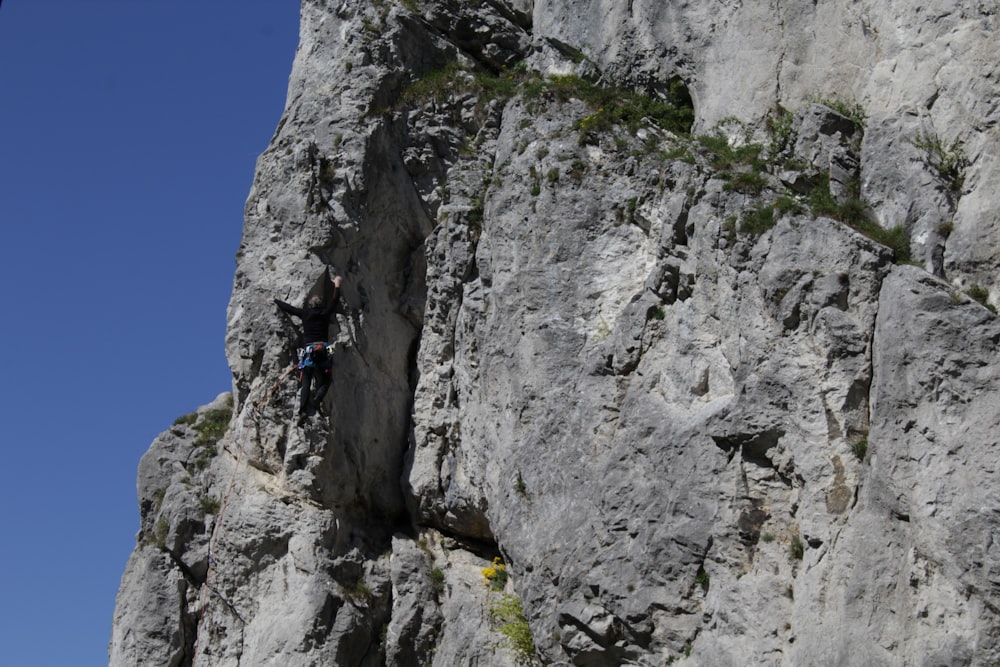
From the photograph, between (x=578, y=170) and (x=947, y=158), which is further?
(x=578, y=170)

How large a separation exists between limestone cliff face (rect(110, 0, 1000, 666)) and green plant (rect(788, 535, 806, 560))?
6.2 inches

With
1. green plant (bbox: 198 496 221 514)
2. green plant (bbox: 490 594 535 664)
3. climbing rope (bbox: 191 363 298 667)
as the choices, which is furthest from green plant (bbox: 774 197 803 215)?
green plant (bbox: 198 496 221 514)

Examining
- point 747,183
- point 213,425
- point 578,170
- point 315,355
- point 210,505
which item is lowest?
point 210,505

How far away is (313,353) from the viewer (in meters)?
19.5

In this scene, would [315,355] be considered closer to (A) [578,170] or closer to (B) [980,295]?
(A) [578,170]

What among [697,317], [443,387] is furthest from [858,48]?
[443,387]

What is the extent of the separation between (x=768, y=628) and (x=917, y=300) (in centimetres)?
423

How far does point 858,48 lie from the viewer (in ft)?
57.9

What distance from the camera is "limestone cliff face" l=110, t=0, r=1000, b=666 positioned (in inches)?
542

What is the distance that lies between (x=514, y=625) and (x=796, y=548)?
485 centimetres

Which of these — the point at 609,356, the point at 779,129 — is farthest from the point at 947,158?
the point at 609,356

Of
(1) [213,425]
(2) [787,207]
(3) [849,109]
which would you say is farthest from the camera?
(1) [213,425]

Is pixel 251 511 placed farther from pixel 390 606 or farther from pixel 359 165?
pixel 359 165

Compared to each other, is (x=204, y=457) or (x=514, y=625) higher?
(x=204, y=457)
